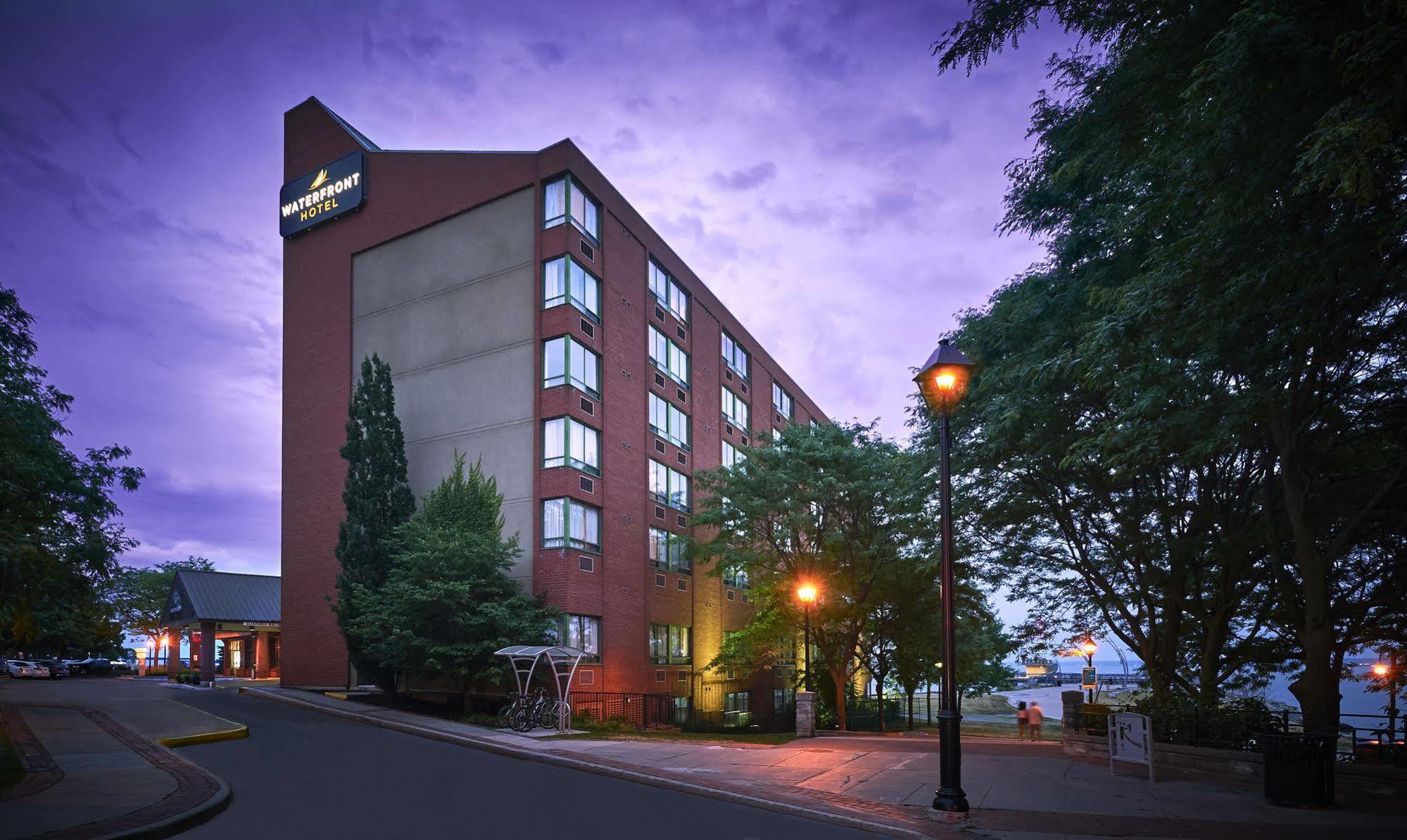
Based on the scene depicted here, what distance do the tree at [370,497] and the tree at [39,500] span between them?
629cm

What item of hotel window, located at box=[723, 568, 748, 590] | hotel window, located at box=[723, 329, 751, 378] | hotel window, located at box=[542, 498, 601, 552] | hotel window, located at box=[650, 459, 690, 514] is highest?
hotel window, located at box=[723, 329, 751, 378]

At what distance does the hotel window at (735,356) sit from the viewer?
160ft

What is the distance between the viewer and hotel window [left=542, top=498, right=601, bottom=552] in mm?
30719

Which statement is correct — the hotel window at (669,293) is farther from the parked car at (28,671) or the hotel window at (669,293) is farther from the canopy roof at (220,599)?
the parked car at (28,671)

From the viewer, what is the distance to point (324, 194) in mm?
A: 39188

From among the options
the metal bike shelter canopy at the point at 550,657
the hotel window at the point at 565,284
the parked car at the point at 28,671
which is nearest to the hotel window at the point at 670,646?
the metal bike shelter canopy at the point at 550,657

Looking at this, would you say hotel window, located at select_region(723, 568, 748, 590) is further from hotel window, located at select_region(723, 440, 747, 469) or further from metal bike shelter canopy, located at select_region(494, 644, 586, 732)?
metal bike shelter canopy, located at select_region(494, 644, 586, 732)

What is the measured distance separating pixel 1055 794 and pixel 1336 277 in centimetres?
844

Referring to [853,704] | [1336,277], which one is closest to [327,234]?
[853,704]

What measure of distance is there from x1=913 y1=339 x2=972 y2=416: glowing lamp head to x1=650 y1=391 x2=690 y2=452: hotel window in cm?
2544

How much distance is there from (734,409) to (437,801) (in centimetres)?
3731

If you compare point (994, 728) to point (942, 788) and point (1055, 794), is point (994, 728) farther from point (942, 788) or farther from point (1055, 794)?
point (942, 788)

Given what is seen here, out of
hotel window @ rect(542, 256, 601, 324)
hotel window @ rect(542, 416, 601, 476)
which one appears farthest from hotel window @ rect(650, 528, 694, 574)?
hotel window @ rect(542, 256, 601, 324)

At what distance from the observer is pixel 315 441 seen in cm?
3762
